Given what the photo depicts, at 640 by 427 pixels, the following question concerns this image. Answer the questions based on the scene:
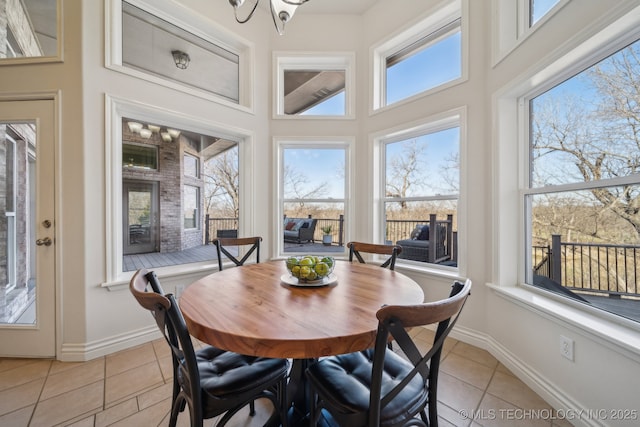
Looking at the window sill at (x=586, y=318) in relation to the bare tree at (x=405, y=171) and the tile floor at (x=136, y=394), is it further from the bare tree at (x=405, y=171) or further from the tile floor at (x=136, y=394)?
the bare tree at (x=405, y=171)

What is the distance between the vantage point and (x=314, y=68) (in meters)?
3.22

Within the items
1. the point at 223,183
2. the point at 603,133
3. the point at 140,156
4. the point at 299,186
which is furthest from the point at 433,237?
the point at 140,156

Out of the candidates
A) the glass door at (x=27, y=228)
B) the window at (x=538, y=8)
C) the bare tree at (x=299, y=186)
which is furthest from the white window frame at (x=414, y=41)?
the glass door at (x=27, y=228)

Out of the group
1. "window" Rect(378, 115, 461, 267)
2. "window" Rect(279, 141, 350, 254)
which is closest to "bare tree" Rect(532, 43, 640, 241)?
"window" Rect(378, 115, 461, 267)

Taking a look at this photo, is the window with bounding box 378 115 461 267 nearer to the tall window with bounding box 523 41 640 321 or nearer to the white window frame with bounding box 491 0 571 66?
the white window frame with bounding box 491 0 571 66

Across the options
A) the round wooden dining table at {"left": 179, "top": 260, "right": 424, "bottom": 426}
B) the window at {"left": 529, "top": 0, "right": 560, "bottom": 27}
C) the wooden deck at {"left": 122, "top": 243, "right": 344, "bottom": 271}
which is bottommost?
the wooden deck at {"left": 122, "top": 243, "right": 344, "bottom": 271}

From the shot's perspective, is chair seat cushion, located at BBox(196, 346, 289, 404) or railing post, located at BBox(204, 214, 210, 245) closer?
chair seat cushion, located at BBox(196, 346, 289, 404)

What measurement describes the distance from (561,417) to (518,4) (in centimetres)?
286

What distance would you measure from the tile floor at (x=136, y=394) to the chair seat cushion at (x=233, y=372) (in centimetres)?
52

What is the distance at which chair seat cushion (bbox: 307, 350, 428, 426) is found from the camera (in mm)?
936

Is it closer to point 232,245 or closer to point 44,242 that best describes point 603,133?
point 232,245

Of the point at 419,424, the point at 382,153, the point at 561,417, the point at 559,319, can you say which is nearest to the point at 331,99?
the point at 382,153

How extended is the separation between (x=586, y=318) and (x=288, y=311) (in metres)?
1.69

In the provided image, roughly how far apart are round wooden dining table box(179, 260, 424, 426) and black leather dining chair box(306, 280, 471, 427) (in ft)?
0.45
